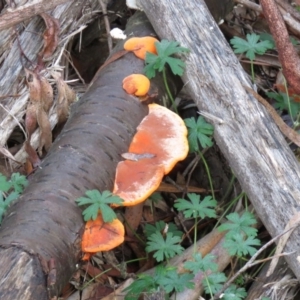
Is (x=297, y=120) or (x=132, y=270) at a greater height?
(x=297, y=120)

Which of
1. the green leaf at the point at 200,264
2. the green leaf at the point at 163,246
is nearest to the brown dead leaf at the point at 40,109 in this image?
the green leaf at the point at 163,246

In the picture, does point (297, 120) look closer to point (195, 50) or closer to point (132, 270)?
point (195, 50)

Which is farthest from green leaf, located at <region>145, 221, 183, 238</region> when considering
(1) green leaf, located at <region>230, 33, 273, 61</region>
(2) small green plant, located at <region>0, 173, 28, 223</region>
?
(1) green leaf, located at <region>230, 33, 273, 61</region>

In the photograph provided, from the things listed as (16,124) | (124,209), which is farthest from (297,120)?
(16,124)

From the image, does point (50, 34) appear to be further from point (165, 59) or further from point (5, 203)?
point (5, 203)

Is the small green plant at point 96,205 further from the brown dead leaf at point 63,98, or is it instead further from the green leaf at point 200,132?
the brown dead leaf at point 63,98

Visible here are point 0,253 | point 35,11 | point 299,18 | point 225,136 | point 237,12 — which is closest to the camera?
point 0,253

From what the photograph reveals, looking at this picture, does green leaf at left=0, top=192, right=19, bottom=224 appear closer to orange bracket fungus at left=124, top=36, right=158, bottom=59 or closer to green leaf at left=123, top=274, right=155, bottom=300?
green leaf at left=123, top=274, right=155, bottom=300
